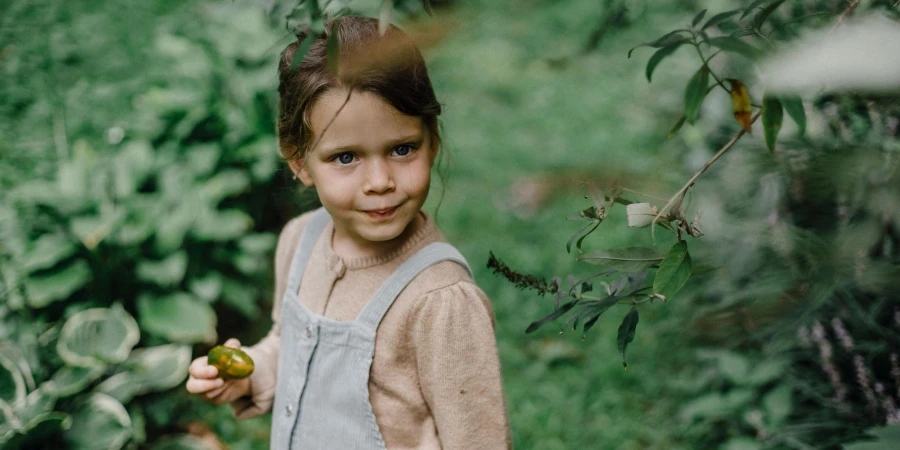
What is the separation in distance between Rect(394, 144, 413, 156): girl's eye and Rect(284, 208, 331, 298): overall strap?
0.39 meters

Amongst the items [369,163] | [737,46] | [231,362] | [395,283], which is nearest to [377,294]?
[395,283]

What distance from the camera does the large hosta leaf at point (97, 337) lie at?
2453 mm

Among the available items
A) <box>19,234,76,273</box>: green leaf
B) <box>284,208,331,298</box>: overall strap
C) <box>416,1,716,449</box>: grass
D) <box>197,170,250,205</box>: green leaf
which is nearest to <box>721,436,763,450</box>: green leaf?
<box>416,1,716,449</box>: grass

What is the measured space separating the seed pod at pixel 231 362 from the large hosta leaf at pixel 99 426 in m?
0.93

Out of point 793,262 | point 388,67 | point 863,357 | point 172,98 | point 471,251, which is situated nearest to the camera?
point 388,67

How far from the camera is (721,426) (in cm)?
257

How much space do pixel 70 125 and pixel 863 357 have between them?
116 inches

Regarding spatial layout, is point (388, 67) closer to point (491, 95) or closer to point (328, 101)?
point (328, 101)

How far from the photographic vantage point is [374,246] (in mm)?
1569

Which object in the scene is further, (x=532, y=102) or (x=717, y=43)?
(x=532, y=102)

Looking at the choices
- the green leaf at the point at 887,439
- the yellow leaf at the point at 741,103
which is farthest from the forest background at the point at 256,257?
the yellow leaf at the point at 741,103

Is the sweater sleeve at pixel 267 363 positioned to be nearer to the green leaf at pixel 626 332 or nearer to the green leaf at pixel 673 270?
the green leaf at pixel 626 332

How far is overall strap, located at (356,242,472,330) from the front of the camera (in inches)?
58.4

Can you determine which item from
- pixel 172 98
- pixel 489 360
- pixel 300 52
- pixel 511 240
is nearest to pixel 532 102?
pixel 511 240
